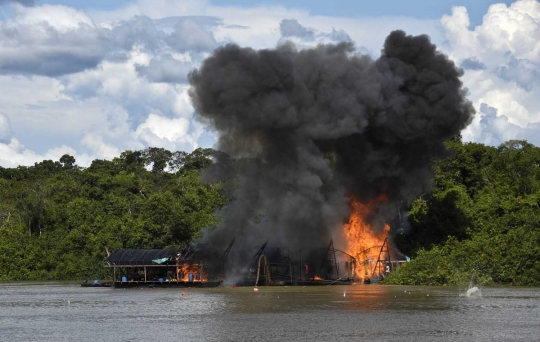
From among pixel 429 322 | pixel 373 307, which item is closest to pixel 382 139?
pixel 373 307

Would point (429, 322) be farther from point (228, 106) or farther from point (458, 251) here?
point (228, 106)

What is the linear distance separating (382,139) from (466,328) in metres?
40.6

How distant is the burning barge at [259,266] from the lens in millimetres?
75125

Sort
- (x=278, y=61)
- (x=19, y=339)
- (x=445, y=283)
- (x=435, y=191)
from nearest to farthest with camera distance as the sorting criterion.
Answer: (x=19, y=339) → (x=445, y=283) → (x=278, y=61) → (x=435, y=191)

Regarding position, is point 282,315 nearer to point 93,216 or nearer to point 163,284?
point 163,284

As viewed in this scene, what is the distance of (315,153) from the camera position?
250 feet

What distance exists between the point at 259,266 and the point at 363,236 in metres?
12.5

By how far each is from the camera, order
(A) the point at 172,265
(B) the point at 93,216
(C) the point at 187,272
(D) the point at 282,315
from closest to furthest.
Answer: (D) the point at 282,315, (A) the point at 172,265, (C) the point at 187,272, (B) the point at 93,216

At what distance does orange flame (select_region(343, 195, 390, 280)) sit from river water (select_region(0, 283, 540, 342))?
9.96 meters

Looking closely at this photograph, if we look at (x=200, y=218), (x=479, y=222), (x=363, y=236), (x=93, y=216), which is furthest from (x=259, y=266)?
(x=93, y=216)

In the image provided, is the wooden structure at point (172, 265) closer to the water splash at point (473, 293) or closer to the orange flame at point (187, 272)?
the orange flame at point (187, 272)

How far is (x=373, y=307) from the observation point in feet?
168

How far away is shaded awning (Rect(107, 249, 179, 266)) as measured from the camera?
77.3 metres

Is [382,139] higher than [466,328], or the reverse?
[382,139]
